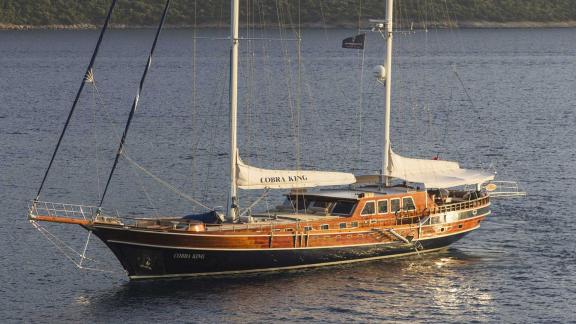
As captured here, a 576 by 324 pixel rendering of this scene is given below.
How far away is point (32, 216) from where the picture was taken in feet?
199

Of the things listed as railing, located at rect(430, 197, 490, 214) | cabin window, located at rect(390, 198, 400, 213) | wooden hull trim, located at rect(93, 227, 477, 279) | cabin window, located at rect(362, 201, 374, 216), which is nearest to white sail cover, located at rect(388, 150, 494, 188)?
railing, located at rect(430, 197, 490, 214)

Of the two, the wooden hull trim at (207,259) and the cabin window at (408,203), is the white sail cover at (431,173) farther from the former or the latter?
the wooden hull trim at (207,259)

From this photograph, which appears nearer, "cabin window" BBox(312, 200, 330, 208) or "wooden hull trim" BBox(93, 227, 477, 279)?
"wooden hull trim" BBox(93, 227, 477, 279)

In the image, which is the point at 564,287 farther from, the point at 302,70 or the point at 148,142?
the point at 302,70

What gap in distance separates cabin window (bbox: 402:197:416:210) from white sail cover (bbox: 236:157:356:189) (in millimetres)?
2698

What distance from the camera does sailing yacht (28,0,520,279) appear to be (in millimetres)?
60875

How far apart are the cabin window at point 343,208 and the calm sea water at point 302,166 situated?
2.63 meters

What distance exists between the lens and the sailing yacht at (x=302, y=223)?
60.9 metres

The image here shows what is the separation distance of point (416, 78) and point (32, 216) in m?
112

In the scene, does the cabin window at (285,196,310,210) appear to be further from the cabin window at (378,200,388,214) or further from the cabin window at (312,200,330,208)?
the cabin window at (378,200,388,214)

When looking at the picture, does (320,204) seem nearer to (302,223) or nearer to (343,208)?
(343,208)

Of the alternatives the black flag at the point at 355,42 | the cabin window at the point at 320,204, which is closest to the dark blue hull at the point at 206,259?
the cabin window at the point at 320,204

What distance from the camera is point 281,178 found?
64.7 metres

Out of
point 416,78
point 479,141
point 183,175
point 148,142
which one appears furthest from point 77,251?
point 416,78
